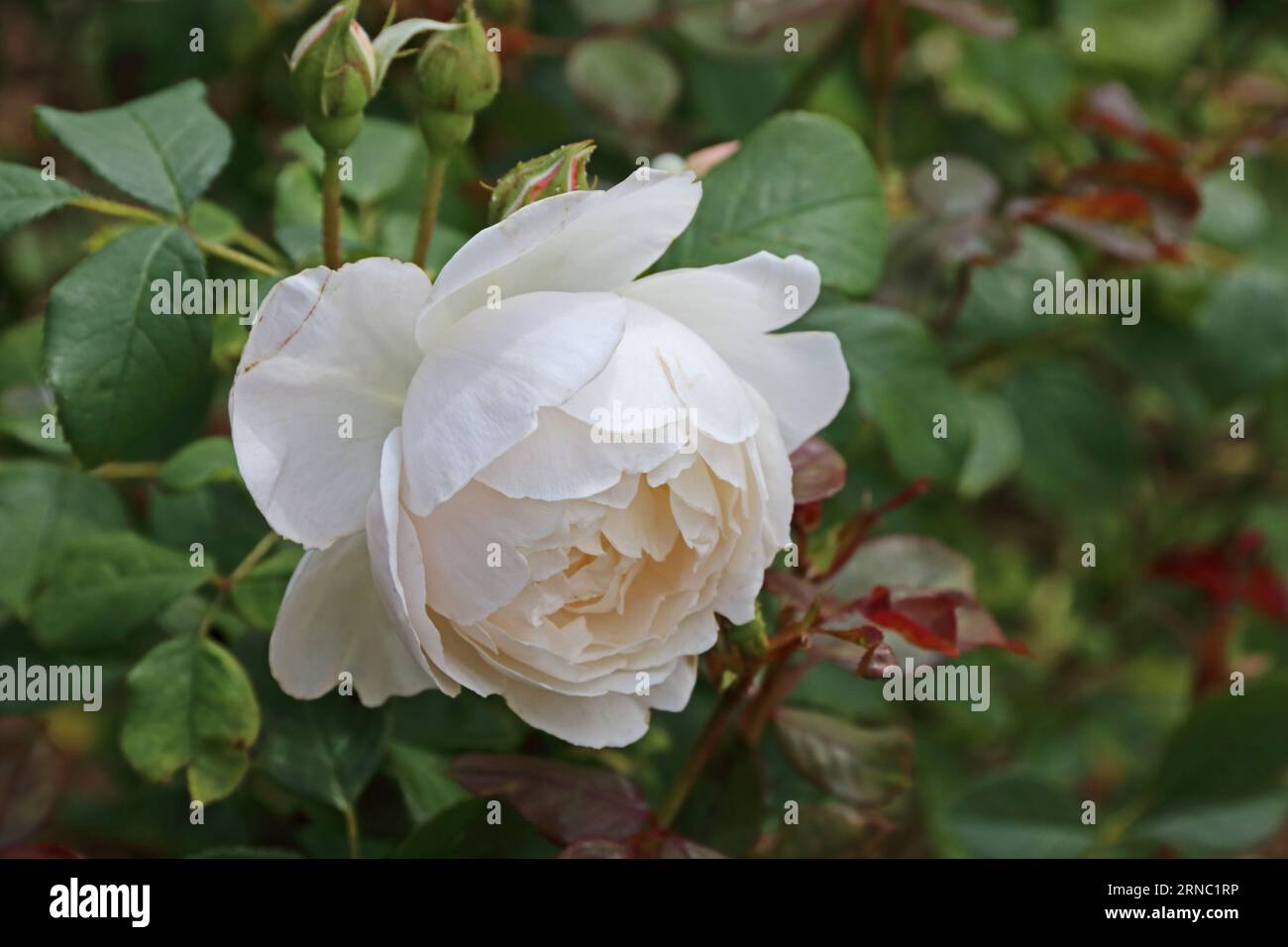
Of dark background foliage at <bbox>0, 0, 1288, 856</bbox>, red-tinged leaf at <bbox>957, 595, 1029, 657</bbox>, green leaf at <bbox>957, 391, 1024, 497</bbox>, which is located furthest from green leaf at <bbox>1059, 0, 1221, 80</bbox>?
red-tinged leaf at <bbox>957, 595, 1029, 657</bbox>

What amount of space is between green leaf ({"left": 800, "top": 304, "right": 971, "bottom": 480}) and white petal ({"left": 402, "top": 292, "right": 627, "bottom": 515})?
0.36m

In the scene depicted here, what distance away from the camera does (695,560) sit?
78cm

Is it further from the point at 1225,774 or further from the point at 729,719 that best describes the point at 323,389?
the point at 1225,774

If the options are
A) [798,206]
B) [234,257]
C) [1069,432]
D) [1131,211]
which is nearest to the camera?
[234,257]

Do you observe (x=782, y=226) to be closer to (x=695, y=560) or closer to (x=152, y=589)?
(x=695, y=560)

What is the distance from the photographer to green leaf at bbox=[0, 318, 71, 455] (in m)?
1.11

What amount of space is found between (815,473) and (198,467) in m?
0.45

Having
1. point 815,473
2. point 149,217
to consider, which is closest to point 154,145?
point 149,217

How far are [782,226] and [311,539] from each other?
1.48 ft

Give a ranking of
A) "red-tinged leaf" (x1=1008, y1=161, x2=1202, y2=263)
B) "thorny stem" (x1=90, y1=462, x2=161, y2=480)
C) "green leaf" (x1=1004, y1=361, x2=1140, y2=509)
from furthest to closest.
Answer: "green leaf" (x1=1004, y1=361, x2=1140, y2=509) → "red-tinged leaf" (x1=1008, y1=161, x2=1202, y2=263) → "thorny stem" (x1=90, y1=462, x2=161, y2=480)

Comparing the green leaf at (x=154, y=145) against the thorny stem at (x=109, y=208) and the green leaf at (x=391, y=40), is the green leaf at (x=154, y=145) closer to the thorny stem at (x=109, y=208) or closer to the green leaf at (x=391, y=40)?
the thorny stem at (x=109, y=208)

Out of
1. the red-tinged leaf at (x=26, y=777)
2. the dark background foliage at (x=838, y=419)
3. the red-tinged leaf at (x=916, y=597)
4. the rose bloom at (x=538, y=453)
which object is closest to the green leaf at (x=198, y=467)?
the dark background foliage at (x=838, y=419)

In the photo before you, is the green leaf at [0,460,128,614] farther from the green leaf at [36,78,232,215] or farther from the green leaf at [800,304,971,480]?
the green leaf at [800,304,971,480]

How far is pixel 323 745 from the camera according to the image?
950mm
